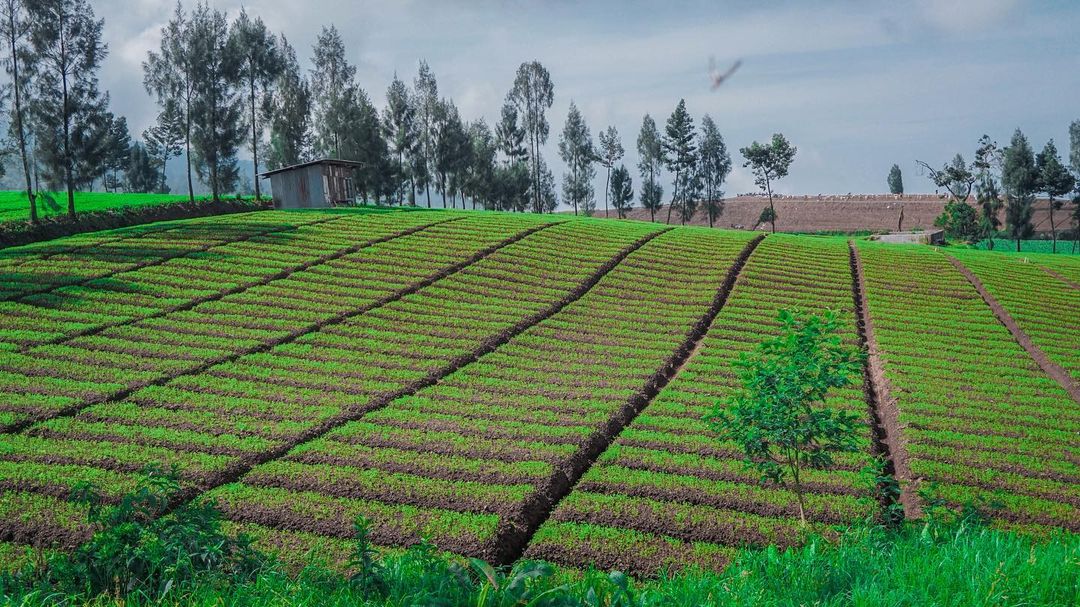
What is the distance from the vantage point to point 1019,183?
7681 cm

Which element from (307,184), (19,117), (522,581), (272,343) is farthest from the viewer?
(307,184)

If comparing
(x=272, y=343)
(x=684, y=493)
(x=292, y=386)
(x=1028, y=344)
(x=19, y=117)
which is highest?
(x=19, y=117)

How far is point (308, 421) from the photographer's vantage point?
1616 centimetres

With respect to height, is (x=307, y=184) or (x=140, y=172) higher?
(x=140, y=172)

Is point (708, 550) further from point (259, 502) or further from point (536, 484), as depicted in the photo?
point (259, 502)

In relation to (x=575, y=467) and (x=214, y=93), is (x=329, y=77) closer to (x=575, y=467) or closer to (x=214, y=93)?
(x=214, y=93)

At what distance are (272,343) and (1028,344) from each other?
23.2 meters

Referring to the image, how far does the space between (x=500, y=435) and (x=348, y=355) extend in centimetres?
672

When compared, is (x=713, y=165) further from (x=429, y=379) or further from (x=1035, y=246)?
(x=429, y=379)

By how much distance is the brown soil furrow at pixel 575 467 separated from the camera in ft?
39.6

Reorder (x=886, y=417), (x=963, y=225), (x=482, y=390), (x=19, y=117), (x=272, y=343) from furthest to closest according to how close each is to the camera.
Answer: (x=963, y=225) < (x=19, y=117) < (x=272, y=343) < (x=482, y=390) < (x=886, y=417)

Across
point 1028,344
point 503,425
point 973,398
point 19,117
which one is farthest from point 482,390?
point 19,117

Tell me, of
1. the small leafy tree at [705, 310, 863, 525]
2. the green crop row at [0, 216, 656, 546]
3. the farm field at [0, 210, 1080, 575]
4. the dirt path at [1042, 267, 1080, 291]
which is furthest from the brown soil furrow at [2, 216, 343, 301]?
the dirt path at [1042, 267, 1080, 291]

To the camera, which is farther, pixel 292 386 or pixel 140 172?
Answer: pixel 140 172
